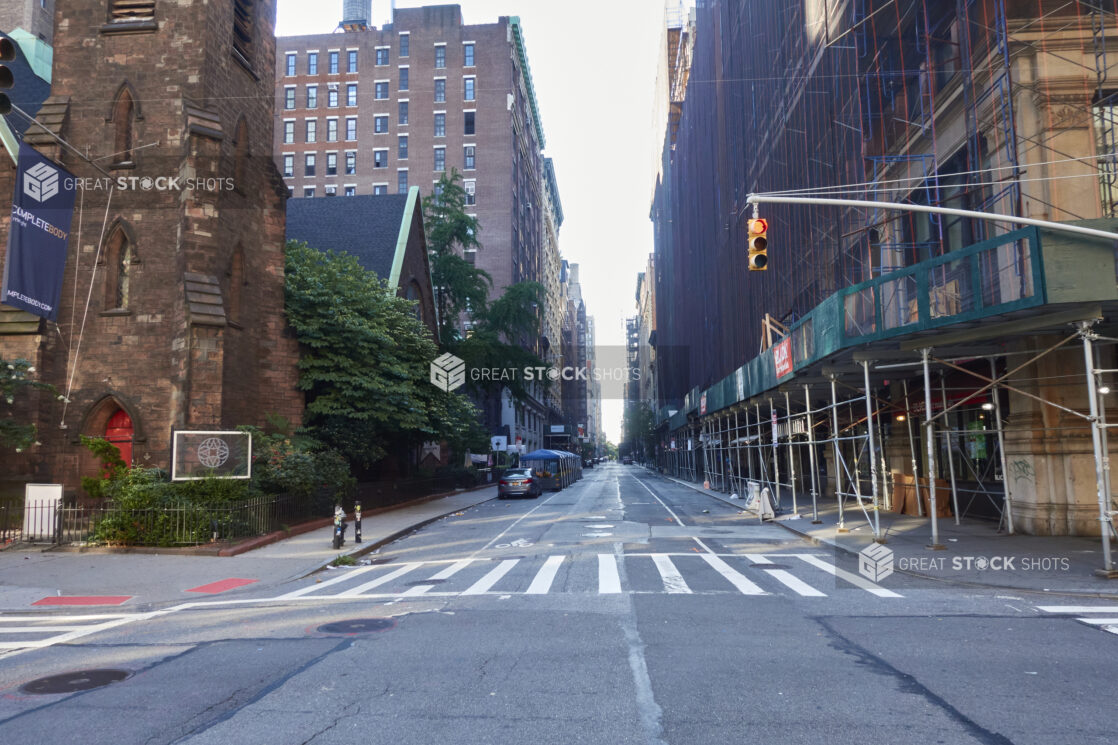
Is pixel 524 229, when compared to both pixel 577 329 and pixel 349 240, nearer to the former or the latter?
pixel 349 240

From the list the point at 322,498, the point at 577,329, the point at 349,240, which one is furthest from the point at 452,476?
the point at 577,329

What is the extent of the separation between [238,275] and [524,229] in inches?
2505

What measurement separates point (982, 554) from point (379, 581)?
11.1 meters

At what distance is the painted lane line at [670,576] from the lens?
11780 mm

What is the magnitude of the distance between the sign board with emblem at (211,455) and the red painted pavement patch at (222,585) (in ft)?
17.8

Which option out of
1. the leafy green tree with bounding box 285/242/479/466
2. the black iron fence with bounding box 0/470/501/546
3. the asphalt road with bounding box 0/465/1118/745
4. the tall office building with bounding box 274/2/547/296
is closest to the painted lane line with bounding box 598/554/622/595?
the asphalt road with bounding box 0/465/1118/745

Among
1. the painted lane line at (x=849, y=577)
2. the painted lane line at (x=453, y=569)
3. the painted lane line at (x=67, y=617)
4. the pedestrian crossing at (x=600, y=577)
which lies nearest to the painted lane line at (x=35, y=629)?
the painted lane line at (x=67, y=617)

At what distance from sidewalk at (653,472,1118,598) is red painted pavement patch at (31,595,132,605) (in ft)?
41.7

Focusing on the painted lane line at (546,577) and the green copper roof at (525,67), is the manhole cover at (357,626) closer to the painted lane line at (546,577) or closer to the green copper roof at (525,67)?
the painted lane line at (546,577)

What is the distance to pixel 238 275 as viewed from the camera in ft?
80.7

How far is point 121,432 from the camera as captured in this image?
74.6 feet

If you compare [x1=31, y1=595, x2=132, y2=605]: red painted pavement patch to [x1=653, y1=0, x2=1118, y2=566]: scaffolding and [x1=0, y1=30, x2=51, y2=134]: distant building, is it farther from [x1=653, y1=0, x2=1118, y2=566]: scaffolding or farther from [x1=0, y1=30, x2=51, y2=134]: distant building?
[x1=0, y1=30, x2=51, y2=134]: distant building

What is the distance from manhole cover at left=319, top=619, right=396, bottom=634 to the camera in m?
9.14

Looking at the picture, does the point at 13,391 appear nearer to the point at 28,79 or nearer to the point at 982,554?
the point at 28,79
